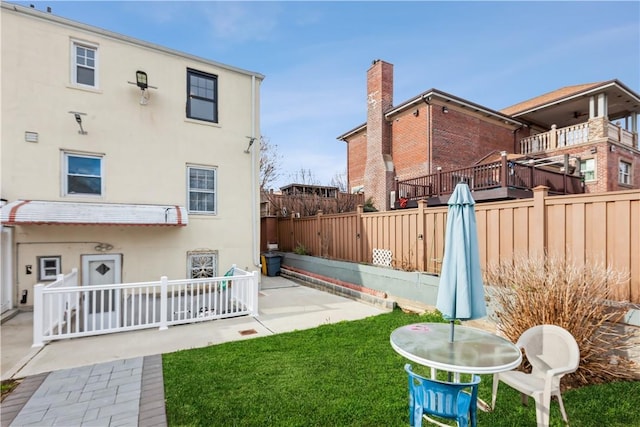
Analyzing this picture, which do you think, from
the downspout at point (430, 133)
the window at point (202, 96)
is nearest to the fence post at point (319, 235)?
the window at point (202, 96)

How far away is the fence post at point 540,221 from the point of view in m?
6.02

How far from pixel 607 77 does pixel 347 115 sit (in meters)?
16.6

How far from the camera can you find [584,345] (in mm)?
4039

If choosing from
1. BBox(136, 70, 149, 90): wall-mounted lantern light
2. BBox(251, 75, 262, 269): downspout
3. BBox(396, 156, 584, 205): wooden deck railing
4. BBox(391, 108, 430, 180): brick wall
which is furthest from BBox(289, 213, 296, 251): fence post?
BBox(136, 70, 149, 90): wall-mounted lantern light

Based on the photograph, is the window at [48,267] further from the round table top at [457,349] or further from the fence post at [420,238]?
the fence post at [420,238]

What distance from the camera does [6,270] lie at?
7449mm

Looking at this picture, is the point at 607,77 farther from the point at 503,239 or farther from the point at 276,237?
the point at 276,237

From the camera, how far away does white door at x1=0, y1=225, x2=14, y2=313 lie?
7.32m

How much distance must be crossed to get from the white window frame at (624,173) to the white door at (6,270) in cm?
2784

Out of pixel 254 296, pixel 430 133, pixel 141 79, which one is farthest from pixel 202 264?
pixel 430 133

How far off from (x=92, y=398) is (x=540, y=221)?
318 inches

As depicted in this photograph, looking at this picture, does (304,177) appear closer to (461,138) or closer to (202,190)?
(461,138)

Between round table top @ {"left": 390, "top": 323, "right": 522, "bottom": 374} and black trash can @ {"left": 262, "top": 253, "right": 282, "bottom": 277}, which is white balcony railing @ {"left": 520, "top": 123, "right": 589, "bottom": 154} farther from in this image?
round table top @ {"left": 390, "top": 323, "right": 522, "bottom": 374}

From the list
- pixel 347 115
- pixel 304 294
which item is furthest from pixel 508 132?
pixel 304 294
